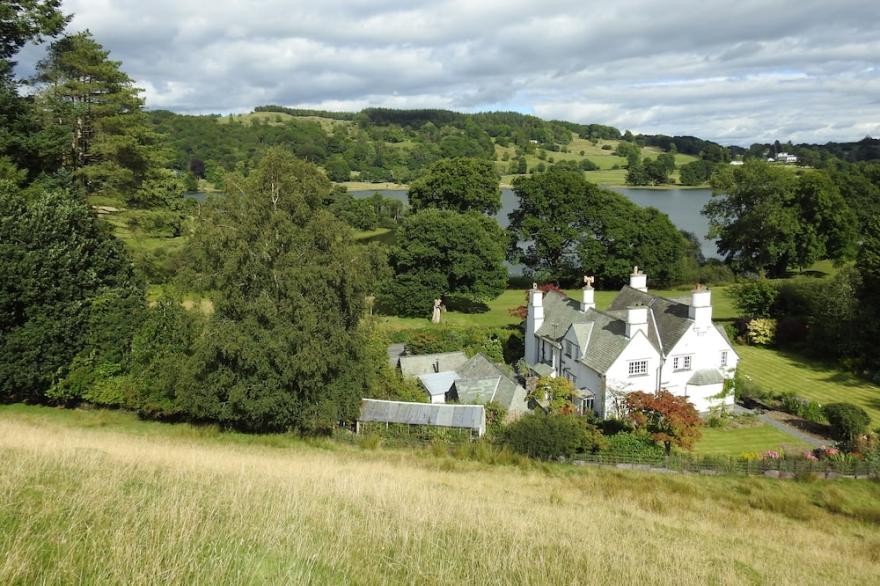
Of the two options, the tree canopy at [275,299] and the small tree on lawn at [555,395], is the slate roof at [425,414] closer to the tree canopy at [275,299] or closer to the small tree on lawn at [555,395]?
the tree canopy at [275,299]

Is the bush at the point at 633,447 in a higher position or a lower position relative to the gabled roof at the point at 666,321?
lower

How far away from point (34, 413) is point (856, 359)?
40.5 metres

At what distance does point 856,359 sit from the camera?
3303cm

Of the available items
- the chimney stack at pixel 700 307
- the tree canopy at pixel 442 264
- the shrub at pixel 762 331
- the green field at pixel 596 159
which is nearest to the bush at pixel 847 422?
the chimney stack at pixel 700 307

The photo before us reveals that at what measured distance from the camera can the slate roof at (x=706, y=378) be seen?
26.6 m

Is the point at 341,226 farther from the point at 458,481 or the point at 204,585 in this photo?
the point at 204,585

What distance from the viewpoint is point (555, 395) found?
25.9 m

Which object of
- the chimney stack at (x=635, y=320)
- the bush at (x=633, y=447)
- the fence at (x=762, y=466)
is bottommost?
the fence at (x=762, y=466)

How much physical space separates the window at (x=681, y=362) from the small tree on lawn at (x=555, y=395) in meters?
4.77

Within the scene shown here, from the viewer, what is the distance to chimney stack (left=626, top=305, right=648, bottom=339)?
2545cm

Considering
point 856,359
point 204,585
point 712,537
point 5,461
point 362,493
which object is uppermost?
point 204,585

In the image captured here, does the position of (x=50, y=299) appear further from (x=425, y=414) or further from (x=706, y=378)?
(x=706, y=378)

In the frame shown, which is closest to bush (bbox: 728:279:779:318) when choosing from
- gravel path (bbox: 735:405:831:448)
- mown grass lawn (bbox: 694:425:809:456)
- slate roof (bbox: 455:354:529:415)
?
gravel path (bbox: 735:405:831:448)

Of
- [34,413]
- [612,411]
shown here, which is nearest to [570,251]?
[612,411]
